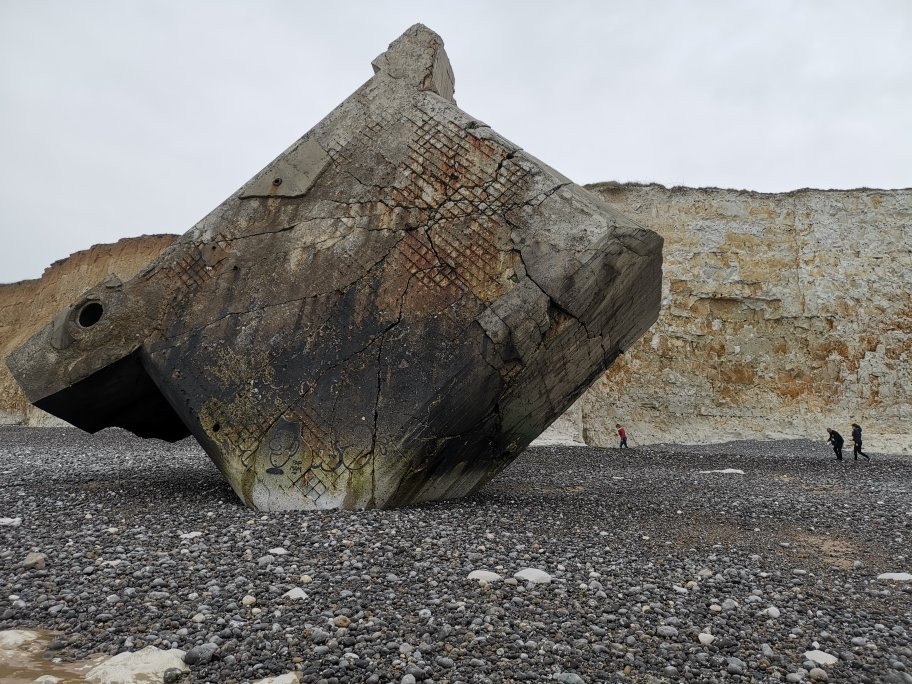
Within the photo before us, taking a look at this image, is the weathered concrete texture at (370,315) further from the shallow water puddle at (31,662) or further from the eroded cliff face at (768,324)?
the eroded cliff face at (768,324)

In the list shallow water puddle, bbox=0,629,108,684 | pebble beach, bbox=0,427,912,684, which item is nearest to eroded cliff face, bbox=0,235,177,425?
pebble beach, bbox=0,427,912,684

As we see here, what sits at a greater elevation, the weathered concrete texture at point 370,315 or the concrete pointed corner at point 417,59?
the concrete pointed corner at point 417,59

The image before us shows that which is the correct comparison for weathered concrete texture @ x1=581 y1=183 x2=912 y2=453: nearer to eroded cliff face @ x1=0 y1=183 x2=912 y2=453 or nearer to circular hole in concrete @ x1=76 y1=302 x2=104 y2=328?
eroded cliff face @ x1=0 y1=183 x2=912 y2=453

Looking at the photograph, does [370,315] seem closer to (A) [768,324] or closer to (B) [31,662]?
(B) [31,662]

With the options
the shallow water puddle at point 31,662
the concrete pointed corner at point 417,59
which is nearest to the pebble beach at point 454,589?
the shallow water puddle at point 31,662

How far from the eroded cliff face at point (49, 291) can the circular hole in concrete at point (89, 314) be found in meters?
15.5

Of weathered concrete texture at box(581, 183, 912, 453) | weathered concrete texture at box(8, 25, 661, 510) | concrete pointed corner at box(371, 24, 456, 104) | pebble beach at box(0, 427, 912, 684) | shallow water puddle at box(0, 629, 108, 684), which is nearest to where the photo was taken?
shallow water puddle at box(0, 629, 108, 684)

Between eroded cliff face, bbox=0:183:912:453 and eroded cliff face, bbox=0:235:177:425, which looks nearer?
eroded cliff face, bbox=0:183:912:453

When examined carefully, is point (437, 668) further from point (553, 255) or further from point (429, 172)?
point (429, 172)

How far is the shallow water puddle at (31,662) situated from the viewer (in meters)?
2.12

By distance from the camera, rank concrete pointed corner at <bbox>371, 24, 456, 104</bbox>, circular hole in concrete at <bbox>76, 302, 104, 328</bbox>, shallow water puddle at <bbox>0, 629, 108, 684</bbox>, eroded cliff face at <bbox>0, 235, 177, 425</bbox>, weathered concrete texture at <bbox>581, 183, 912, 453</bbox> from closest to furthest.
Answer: shallow water puddle at <bbox>0, 629, 108, 684</bbox>
circular hole in concrete at <bbox>76, 302, 104, 328</bbox>
concrete pointed corner at <bbox>371, 24, 456, 104</bbox>
weathered concrete texture at <bbox>581, 183, 912, 453</bbox>
eroded cliff face at <bbox>0, 235, 177, 425</bbox>

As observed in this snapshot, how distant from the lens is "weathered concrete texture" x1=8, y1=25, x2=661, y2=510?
4.43 metres

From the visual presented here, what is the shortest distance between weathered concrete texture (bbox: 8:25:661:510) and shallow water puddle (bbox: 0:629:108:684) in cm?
202

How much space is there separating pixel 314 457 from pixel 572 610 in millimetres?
2199
